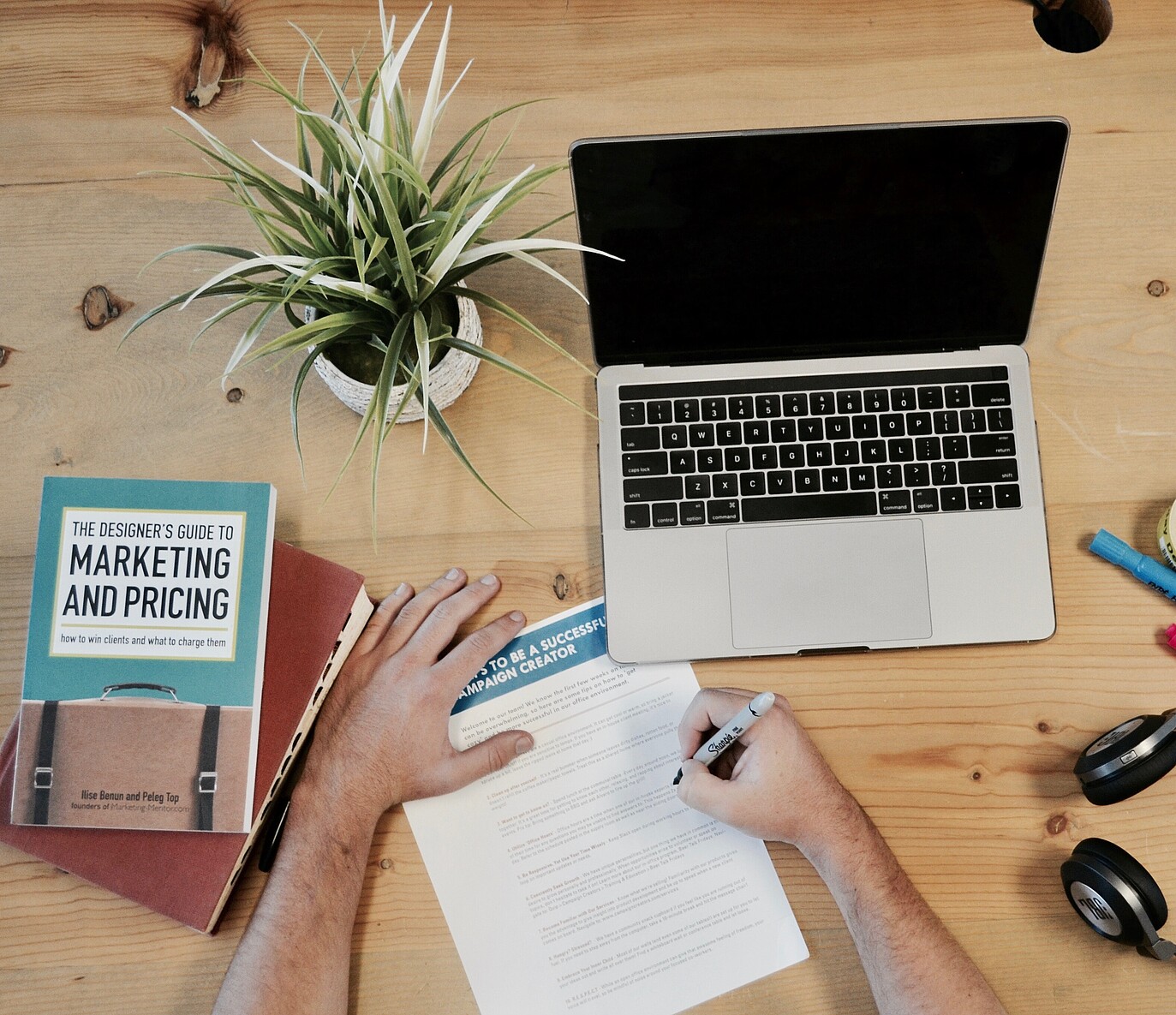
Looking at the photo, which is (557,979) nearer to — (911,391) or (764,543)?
(764,543)

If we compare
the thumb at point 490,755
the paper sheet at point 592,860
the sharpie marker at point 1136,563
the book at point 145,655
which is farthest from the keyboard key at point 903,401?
the book at point 145,655

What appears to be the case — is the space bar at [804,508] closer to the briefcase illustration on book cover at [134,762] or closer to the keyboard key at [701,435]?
the keyboard key at [701,435]

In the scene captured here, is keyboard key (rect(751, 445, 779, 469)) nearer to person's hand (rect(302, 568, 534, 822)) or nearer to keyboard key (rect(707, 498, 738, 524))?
keyboard key (rect(707, 498, 738, 524))

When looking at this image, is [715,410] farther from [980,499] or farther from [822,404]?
[980,499]

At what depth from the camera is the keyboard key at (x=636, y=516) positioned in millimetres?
899

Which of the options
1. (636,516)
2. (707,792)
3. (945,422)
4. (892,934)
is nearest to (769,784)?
(707,792)

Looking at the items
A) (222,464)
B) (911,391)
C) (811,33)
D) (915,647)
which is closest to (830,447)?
(911,391)

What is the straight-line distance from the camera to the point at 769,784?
2.75ft

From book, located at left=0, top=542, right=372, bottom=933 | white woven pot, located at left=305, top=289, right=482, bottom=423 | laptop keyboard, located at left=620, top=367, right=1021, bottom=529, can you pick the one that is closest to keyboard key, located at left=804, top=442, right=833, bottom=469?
laptop keyboard, located at left=620, top=367, right=1021, bottom=529

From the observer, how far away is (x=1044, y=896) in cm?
86

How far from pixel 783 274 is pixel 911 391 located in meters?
0.16

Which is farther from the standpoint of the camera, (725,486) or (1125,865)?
(725,486)

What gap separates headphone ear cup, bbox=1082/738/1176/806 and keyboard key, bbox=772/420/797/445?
384 millimetres

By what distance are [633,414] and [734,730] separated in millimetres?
300
